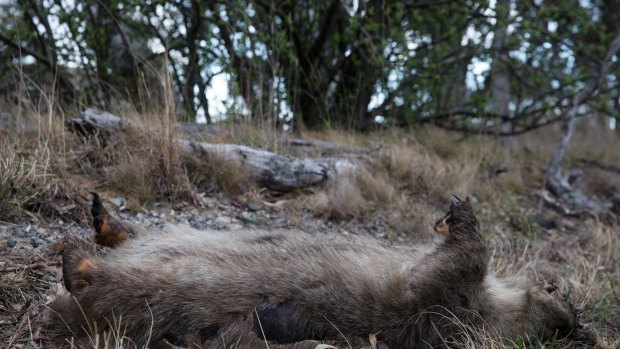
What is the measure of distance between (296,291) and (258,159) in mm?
2771

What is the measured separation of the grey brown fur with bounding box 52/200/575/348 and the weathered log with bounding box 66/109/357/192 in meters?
1.96

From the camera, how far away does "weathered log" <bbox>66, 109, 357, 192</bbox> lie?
15.6 ft

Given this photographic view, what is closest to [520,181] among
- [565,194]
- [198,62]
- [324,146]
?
[565,194]

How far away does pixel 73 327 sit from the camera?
7.93 feet

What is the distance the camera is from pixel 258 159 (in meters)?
5.15

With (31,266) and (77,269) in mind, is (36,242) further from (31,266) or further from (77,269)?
(77,269)

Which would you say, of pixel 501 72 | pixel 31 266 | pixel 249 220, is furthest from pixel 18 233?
pixel 501 72

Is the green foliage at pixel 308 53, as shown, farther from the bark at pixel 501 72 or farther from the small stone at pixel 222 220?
the small stone at pixel 222 220

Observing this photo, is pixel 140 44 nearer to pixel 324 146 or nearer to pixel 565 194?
pixel 324 146

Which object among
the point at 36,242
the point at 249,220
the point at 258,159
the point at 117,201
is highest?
the point at 258,159

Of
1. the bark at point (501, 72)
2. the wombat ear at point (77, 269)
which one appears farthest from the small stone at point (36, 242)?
the bark at point (501, 72)

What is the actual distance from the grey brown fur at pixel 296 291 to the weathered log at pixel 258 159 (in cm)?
196

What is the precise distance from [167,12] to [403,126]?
3.62 m

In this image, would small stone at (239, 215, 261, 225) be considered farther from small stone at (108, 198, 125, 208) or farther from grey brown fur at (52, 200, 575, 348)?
grey brown fur at (52, 200, 575, 348)
